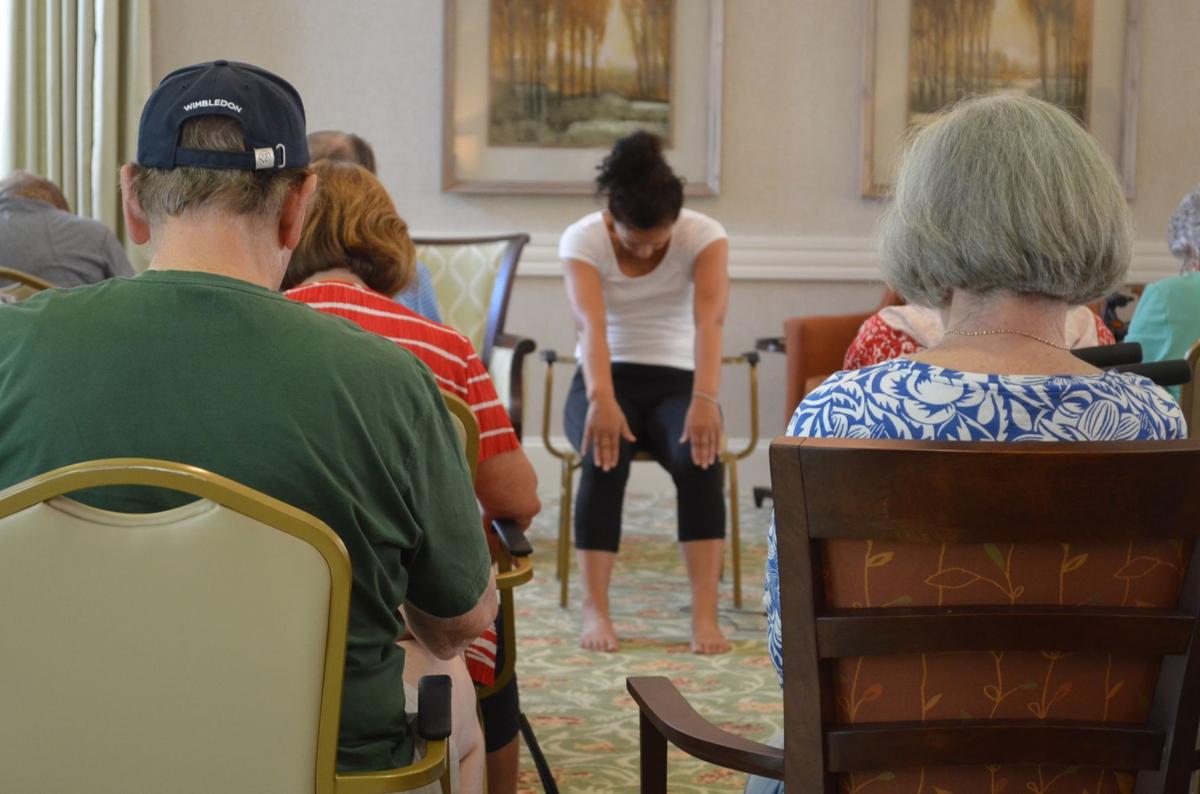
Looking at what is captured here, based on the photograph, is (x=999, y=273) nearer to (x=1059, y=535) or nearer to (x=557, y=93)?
(x=1059, y=535)

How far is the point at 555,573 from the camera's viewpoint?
4352 millimetres

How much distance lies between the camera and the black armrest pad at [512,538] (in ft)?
6.27

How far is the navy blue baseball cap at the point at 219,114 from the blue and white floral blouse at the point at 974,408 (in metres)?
0.57

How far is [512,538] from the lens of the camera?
6.42 feet

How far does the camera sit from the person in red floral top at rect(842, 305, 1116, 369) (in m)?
2.71

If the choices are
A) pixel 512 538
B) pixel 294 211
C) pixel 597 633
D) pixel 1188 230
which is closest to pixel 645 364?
pixel 597 633

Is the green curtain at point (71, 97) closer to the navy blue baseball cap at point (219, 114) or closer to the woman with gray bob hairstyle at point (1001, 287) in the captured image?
the navy blue baseball cap at point (219, 114)

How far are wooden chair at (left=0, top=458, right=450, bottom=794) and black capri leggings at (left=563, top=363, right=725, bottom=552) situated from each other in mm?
2474

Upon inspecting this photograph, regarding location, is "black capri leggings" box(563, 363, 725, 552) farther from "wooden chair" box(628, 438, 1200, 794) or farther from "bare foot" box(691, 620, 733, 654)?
"wooden chair" box(628, 438, 1200, 794)

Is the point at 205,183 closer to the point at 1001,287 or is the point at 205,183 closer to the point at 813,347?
the point at 1001,287

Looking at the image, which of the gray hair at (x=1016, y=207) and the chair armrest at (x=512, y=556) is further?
the chair armrest at (x=512, y=556)

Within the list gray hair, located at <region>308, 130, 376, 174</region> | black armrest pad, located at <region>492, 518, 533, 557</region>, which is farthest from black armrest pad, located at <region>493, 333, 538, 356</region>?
black armrest pad, located at <region>492, 518, 533, 557</region>

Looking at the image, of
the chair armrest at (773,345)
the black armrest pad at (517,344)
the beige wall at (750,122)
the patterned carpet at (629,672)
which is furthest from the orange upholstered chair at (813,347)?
the black armrest pad at (517,344)

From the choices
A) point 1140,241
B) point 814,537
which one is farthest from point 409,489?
point 1140,241
